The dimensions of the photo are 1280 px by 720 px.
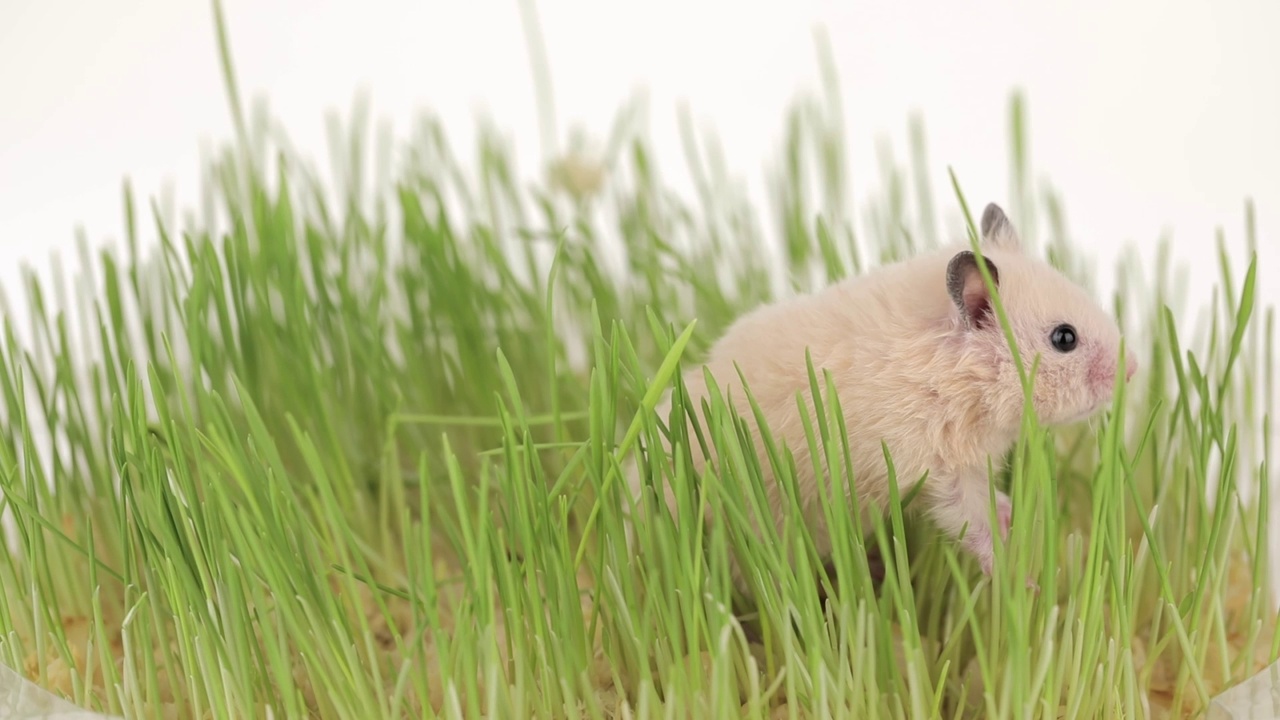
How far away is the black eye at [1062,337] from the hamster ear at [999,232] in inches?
5.8

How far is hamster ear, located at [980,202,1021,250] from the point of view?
52.1 inches

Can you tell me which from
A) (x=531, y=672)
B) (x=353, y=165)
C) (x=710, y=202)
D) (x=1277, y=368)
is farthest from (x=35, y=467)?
(x=1277, y=368)

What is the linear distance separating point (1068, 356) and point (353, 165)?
55.0 inches

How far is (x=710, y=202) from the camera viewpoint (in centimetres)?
218

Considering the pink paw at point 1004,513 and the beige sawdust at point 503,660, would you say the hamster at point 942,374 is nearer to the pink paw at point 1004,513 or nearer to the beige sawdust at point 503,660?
the pink paw at point 1004,513

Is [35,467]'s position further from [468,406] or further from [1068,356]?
[1068,356]

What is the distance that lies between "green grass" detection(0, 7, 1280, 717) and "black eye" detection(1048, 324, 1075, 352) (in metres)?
0.09

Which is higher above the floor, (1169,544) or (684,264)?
(684,264)

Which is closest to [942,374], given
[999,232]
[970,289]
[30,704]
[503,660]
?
[970,289]

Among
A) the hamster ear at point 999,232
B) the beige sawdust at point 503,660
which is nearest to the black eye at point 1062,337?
the hamster ear at point 999,232

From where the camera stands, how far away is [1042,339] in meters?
1.20

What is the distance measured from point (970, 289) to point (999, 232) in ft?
0.59

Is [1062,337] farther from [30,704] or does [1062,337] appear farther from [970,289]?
[30,704]

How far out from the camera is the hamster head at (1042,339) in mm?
1185
